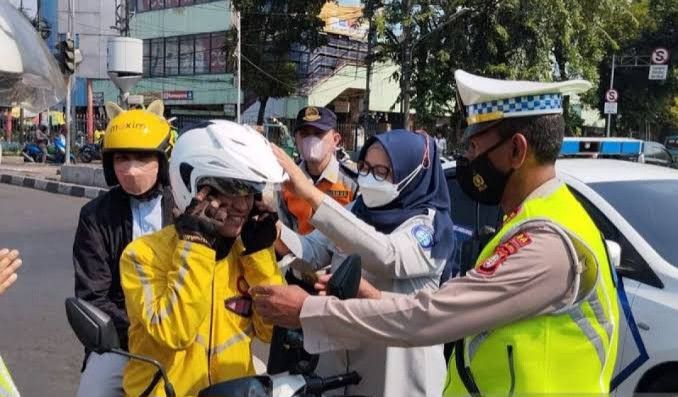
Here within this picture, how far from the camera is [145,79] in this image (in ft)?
116

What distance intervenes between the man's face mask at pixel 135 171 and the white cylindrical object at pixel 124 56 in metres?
9.15

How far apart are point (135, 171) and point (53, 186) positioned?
13.8 meters

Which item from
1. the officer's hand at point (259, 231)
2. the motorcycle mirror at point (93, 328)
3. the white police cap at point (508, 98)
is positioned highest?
the white police cap at point (508, 98)

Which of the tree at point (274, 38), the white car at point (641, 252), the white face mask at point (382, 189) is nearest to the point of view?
the white face mask at point (382, 189)

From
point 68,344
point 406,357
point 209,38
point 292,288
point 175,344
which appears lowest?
point 68,344

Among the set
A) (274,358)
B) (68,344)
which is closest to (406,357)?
(274,358)

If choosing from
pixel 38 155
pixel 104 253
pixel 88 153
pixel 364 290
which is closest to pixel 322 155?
pixel 104 253

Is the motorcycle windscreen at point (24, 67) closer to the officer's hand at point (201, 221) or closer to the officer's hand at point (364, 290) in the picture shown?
the officer's hand at point (201, 221)

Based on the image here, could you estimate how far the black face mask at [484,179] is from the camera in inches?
61.8

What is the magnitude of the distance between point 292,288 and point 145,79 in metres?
35.8

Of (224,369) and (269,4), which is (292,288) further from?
(269,4)

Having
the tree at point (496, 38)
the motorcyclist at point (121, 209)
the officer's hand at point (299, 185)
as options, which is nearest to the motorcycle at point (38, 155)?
the tree at point (496, 38)

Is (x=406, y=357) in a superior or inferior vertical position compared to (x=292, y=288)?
inferior

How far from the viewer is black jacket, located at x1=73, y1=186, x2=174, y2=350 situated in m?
2.21
